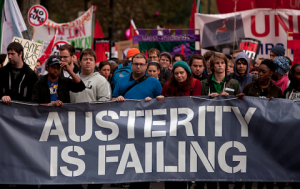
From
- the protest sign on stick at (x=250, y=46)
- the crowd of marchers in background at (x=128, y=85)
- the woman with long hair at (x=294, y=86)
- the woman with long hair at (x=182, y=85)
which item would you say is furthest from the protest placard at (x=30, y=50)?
the woman with long hair at (x=294, y=86)

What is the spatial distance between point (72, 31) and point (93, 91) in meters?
7.67

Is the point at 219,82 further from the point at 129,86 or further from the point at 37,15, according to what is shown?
the point at 37,15

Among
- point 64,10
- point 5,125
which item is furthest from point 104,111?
point 64,10

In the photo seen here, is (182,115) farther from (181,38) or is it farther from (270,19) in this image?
(270,19)

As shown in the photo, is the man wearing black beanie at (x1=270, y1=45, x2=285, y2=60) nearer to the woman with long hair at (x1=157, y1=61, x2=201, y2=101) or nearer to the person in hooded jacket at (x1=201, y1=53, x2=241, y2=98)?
the person in hooded jacket at (x1=201, y1=53, x2=241, y2=98)

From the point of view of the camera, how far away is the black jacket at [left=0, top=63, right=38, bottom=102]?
20.1 feet

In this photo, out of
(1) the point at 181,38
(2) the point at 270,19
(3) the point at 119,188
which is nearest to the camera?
(3) the point at 119,188

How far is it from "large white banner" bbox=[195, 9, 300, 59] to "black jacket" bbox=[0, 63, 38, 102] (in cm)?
726

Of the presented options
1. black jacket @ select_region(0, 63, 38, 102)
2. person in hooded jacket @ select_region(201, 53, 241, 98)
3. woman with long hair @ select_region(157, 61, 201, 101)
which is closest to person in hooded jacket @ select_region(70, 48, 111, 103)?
black jacket @ select_region(0, 63, 38, 102)

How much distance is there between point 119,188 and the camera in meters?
7.14

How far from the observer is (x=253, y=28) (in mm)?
12797

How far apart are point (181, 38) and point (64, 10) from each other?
25371 millimetres

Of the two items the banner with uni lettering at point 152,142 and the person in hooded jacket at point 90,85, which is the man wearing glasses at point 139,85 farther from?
the banner with uni lettering at point 152,142

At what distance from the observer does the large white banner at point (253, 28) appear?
12.5 metres
